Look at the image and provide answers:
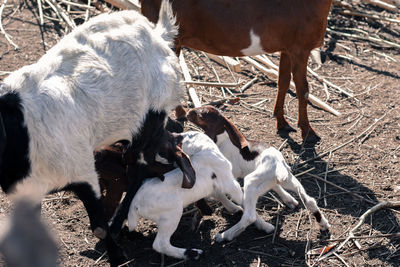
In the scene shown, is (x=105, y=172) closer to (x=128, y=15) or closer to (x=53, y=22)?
(x=128, y=15)

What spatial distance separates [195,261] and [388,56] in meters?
4.99

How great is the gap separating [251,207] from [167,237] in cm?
76

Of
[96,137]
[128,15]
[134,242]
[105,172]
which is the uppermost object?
[128,15]

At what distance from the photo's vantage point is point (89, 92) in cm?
339

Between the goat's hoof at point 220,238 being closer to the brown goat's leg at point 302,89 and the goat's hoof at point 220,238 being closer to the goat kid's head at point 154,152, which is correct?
the goat kid's head at point 154,152

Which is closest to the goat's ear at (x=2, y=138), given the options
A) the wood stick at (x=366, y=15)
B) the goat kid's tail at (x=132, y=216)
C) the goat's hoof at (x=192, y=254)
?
→ the goat kid's tail at (x=132, y=216)

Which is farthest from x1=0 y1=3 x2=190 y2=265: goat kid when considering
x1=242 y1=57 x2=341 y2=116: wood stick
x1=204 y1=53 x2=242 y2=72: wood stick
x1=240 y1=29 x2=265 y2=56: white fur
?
x1=242 y1=57 x2=341 y2=116: wood stick

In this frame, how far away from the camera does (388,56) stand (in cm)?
727

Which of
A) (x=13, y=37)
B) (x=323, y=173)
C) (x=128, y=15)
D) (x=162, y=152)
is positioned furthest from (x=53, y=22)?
(x=323, y=173)

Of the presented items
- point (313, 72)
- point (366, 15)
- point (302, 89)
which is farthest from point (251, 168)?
point (366, 15)

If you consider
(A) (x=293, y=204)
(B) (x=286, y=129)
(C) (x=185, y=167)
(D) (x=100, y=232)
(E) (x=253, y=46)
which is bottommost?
(B) (x=286, y=129)

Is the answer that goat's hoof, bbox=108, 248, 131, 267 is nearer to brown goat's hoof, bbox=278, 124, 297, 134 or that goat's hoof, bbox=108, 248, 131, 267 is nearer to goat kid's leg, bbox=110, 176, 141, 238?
goat kid's leg, bbox=110, 176, 141, 238

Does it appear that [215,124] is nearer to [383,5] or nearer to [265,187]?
[265,187]

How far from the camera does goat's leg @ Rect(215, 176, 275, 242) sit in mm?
3930
